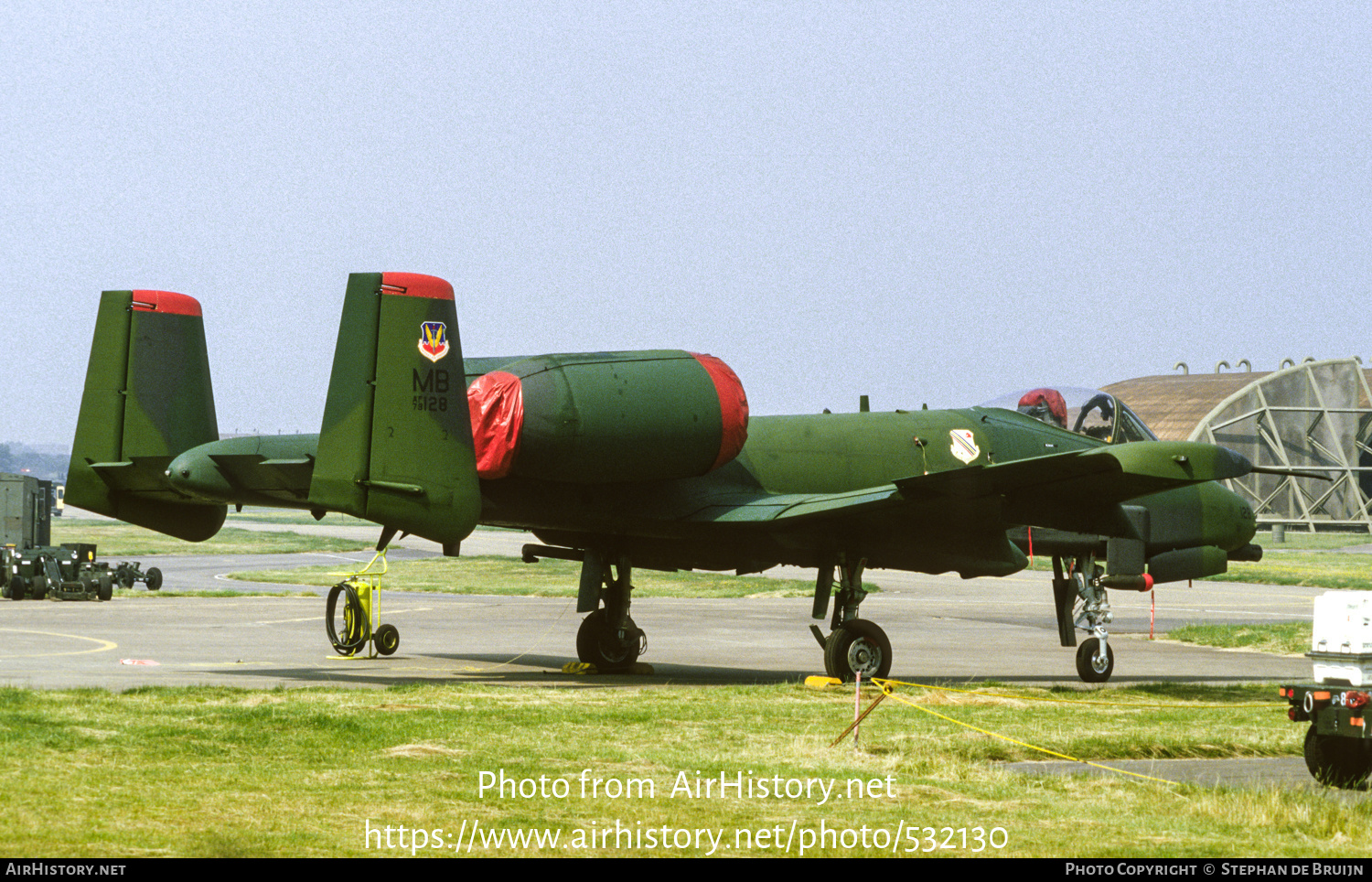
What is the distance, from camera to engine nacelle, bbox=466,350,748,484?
1761 cm

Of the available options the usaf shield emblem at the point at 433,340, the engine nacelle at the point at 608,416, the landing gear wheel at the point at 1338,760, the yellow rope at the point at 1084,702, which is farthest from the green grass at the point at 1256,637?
the usaf shield emblem at the point at 433,340

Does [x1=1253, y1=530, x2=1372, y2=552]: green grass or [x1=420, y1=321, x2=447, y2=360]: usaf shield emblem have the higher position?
[x1=420, y1=321, x2=447, y2=360]: usaf shield emblem

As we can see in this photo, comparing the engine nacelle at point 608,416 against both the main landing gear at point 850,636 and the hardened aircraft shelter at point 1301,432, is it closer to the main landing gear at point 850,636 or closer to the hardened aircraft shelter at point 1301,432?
the main landing gear at point 850,636

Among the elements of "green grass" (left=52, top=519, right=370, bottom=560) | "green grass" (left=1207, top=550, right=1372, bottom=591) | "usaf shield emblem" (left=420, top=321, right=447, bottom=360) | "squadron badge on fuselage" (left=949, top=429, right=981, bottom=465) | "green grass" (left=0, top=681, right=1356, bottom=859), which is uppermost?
"usaf shield emblem" (left=420, top=321, right=447, bottom=360)

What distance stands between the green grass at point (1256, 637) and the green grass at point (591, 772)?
12.2 meters

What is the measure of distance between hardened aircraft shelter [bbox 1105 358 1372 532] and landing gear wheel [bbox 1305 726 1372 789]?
8033cm

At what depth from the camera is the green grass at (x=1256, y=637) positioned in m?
28.9

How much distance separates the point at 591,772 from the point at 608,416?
693cm

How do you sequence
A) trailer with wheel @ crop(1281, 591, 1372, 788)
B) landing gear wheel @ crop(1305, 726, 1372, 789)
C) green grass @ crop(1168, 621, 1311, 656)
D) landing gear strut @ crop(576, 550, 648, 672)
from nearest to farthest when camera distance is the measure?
1. trailer with wheel @ crop(1281, 591, 1372, 788)
2. landing gear wheel @ crop(1305, 726, 1372, 789)
3. landing gear strut @ crop(576, 550, 648, 672)
4. green grass @ crop(1168, 621, 1311, 656)

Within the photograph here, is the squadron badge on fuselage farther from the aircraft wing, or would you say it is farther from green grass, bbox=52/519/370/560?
green grass, bbox=52/519/370/560

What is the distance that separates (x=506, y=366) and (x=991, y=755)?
25.4 feet

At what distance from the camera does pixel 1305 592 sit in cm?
4972

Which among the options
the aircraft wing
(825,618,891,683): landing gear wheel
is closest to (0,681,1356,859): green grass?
(825,618,891,683): landing gear wheel
